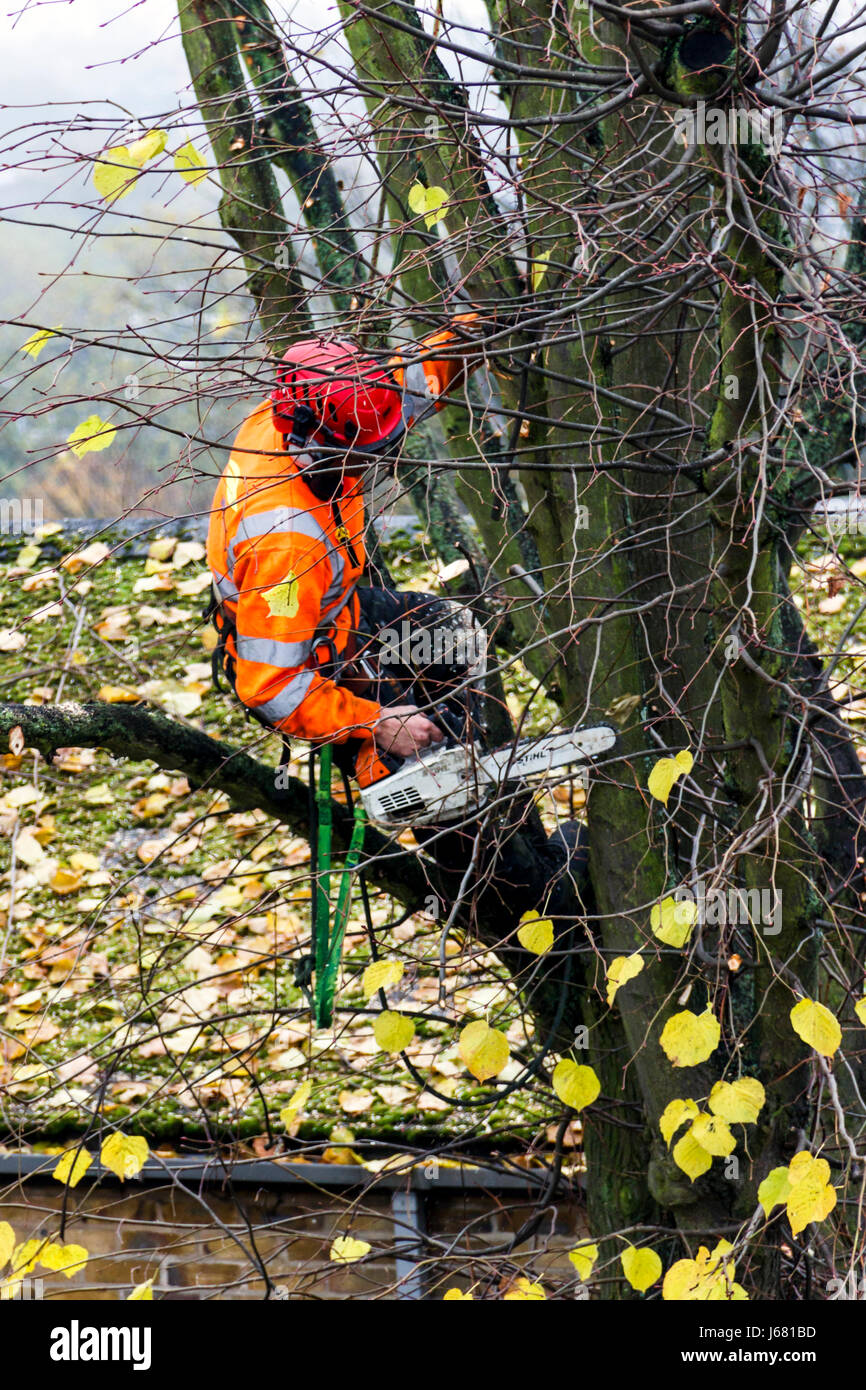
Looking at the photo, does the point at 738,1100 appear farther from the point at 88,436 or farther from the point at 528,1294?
the point at 88,436

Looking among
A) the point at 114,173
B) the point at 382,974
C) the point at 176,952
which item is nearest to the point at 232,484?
the point at 114,173

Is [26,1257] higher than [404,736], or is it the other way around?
[404,736]

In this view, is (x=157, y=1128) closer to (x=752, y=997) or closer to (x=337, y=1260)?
(x=337, y=1260)

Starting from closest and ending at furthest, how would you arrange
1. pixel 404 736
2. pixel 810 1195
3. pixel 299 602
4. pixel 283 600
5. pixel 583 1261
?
1. pixel 810 1195
2. pixel 283 600
3. pixel 583 1261
4. pixel 299 602
5. pixel 404 736

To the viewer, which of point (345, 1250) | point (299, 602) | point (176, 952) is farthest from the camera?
point (176, 952)

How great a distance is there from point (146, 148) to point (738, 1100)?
1951 millimetres

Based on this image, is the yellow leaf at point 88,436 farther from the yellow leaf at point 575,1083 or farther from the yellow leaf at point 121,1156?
the yellow leaf at point 575,1083

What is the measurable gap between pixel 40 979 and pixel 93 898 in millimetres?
374

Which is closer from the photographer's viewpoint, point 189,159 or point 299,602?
point 189,159

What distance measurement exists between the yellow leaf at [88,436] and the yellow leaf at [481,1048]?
47.1 inches

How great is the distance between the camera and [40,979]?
15.3 feet

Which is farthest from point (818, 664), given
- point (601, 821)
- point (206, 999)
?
point (206, 999)

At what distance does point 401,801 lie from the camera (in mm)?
3041

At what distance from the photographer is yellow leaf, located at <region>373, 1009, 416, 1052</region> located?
2.25 metres
